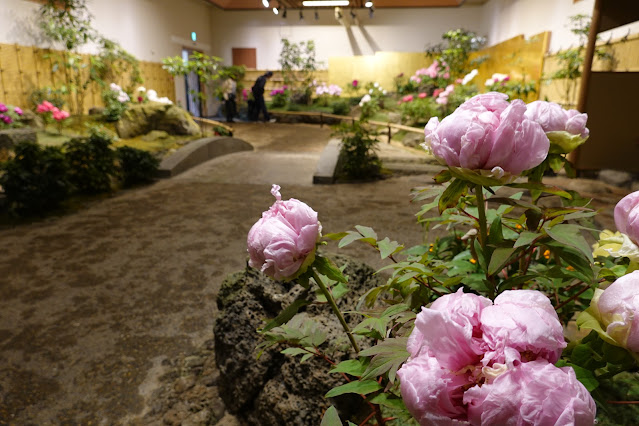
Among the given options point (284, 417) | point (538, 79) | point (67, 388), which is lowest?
point (67, 388)

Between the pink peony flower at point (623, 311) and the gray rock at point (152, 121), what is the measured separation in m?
10.2

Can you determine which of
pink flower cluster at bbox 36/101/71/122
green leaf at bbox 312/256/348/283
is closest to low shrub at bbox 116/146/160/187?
pink flower cluster at bbox 36/101/71/122

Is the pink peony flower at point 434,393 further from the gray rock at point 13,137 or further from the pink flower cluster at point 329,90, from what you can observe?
the pink flower cluster at point 329,90

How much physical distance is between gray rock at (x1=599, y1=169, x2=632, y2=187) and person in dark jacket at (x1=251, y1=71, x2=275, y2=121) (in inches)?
405

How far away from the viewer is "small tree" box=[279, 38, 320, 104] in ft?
56.1

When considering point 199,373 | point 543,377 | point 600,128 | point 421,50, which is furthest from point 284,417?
point 421,50

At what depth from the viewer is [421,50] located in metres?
17.1

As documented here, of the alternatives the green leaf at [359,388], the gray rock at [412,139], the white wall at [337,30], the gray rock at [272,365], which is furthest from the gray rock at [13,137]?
the white wall at [337,30]

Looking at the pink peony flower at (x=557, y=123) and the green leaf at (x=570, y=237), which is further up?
the pink peony flower at (x=557, y=123)

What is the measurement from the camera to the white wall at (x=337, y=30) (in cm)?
1695

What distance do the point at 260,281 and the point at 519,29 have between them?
1154cm

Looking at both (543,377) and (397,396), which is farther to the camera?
(397,396)

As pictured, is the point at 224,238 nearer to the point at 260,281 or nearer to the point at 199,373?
the point at 199,373

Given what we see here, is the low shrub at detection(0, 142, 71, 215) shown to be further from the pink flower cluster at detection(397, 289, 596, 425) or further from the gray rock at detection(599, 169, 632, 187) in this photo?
the gray rock at detection(599, 169, 632, 187)
